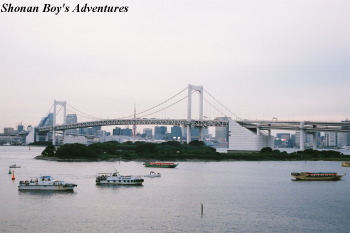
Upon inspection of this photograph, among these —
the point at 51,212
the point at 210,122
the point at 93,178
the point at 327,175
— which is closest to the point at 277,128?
the point at 210,122

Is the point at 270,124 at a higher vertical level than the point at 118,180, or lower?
higher

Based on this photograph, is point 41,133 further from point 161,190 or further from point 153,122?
point 161,190

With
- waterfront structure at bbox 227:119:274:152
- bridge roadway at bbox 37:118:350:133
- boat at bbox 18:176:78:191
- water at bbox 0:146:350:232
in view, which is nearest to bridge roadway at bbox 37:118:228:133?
bridge roadway at bbox 37:118:350:133

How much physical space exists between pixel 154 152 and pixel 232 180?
Result: 25.0 meters

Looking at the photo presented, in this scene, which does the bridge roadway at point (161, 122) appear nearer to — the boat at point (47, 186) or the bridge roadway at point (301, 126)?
the bridge roadway at point (301, 126)

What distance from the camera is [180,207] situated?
2002cm

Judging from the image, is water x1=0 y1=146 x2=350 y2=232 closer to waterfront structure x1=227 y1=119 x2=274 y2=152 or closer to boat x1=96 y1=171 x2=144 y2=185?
boat x1=96 y1=171 x2=144 y2=185

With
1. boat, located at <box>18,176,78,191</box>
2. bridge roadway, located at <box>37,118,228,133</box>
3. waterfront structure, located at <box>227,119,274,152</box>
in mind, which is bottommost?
boat, located at <box>18,176,78,191</box>

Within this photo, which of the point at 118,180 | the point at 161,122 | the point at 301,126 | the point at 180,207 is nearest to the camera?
the point at 180,207

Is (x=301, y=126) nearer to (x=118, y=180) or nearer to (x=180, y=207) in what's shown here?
(x=118, y=180)

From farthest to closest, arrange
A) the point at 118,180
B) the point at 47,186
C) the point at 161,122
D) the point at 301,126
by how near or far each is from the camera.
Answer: the point at 161,122
the point at 301,126
the point at 118,180
the point at 47,186

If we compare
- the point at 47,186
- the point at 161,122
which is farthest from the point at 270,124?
the point at 47,186

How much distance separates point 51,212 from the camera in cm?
1847

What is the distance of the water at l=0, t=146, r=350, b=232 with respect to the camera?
649 inches
